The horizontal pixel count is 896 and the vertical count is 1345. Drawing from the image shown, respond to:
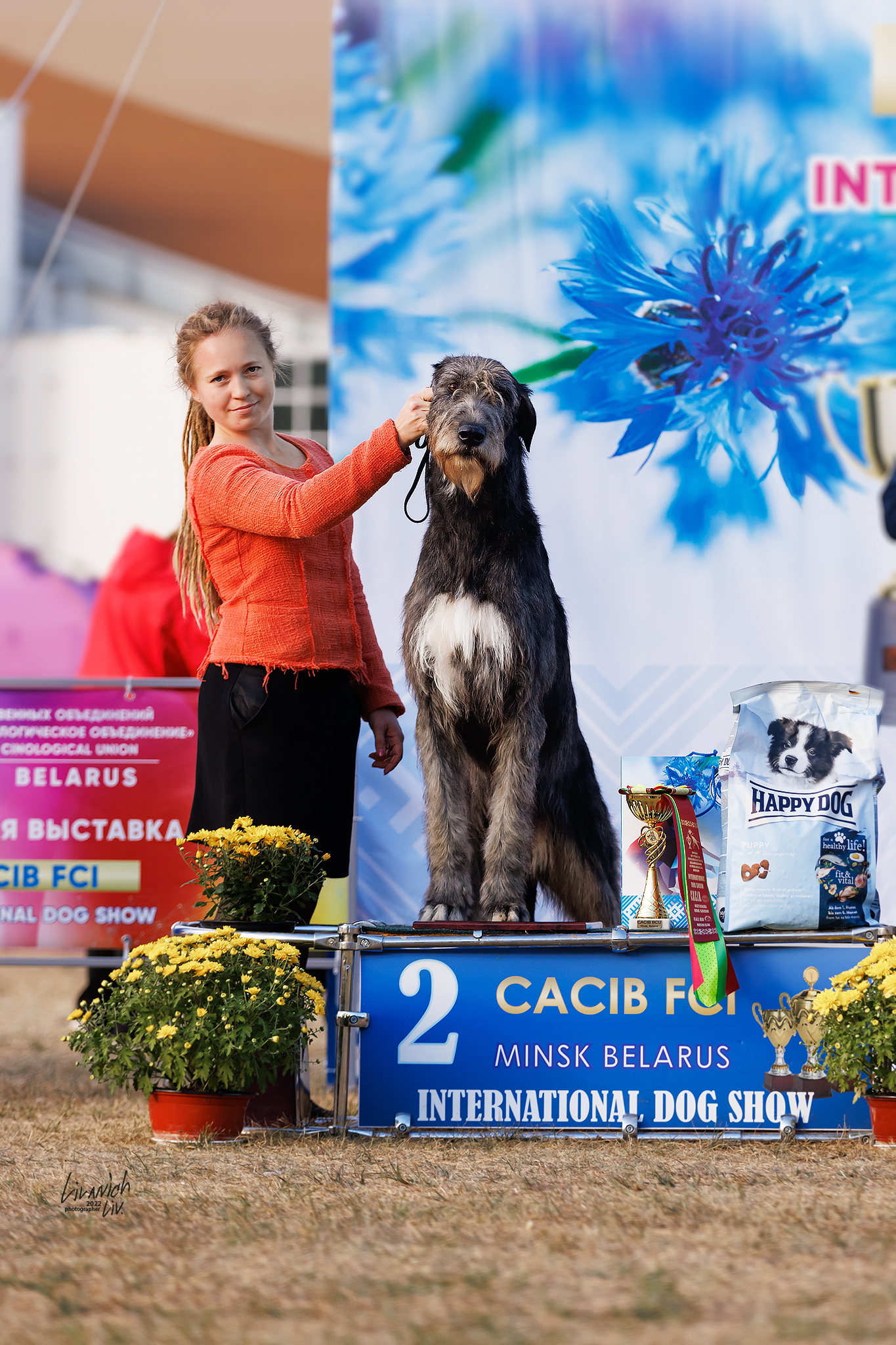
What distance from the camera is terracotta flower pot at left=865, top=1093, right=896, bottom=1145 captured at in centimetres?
293

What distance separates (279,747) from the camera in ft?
10.8

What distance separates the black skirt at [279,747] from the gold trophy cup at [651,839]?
2.29 ft

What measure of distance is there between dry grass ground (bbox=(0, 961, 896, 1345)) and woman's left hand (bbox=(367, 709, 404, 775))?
0.99 meters

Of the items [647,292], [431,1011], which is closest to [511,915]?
[431,1011]

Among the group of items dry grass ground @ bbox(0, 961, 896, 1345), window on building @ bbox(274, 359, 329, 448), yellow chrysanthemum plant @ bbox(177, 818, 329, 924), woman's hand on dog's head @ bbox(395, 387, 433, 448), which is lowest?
dry grass ground @ bbox(0, 961, 896, 1345)

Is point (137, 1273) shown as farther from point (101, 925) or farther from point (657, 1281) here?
point (101, 925)

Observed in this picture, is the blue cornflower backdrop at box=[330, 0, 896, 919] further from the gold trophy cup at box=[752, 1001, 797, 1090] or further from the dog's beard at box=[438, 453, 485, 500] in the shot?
the gold trophy cup at box=[752, 1001, 797, 1090]

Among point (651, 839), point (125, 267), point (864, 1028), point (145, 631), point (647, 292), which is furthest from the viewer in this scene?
point (125, 267)

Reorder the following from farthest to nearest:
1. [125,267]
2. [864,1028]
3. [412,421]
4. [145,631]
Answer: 1. [125,267]
2. [145,631]
3. [412,421]
4. [864,1028]

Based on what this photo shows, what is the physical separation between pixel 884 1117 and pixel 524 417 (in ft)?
5.75

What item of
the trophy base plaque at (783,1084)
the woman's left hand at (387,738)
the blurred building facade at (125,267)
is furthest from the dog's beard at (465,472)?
the blurred building facade at (125,267)

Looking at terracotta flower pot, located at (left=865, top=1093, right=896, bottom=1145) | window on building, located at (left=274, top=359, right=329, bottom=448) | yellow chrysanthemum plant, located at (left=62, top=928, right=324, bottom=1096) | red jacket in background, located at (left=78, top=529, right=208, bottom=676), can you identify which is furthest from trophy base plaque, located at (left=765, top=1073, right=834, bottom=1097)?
window on building, located at (left=274, top=359, right=329, bottom=448)

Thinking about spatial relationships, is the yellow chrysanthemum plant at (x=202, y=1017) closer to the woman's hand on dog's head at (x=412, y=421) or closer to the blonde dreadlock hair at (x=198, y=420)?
the blonde dreadlock hair at (x=198, y=420)

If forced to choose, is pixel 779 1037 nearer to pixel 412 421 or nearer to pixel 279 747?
pixel 279 747
